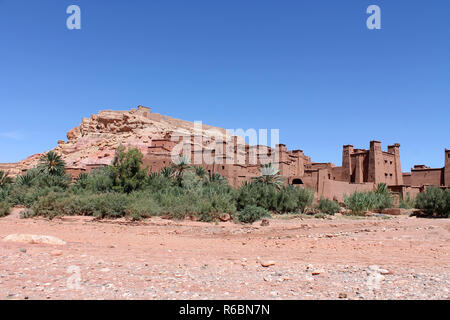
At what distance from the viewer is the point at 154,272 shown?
5.45 meters

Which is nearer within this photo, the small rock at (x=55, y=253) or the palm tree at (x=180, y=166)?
the small rock at (x=55, y=253)

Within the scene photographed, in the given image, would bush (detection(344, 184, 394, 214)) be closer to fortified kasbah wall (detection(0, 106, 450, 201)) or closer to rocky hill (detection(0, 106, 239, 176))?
fortified kasbah wall (detection(0, 106, 450, 201))

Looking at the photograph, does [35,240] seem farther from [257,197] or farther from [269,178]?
[269,178]

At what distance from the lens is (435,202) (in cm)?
2075

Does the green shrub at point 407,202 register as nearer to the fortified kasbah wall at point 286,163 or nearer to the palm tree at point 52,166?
the fortified kasbah wall at point 286,163

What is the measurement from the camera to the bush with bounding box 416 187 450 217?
2028 cm

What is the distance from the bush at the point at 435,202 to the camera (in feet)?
66.5

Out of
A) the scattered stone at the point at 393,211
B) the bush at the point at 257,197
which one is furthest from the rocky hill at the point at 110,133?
the scattered stone at the point at 393,211

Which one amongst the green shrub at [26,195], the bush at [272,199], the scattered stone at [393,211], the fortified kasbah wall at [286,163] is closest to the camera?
the bush at [272,199]

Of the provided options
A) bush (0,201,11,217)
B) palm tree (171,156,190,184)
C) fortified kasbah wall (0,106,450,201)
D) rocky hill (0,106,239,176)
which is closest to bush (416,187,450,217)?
fortified kasbah wall (0,106,450,201)

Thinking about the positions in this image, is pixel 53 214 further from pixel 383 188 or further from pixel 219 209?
pixel 383 188

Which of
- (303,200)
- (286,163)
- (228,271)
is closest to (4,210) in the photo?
(303,200)

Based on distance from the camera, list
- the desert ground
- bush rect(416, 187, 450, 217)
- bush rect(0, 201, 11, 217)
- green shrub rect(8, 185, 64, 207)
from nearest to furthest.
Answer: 1. the desert ground
2. bush rect(0, 201, 11, 217)
3. bush rect(416, 187, 450, 217)
4. green shrub rect(8, 185, 64, 207)
